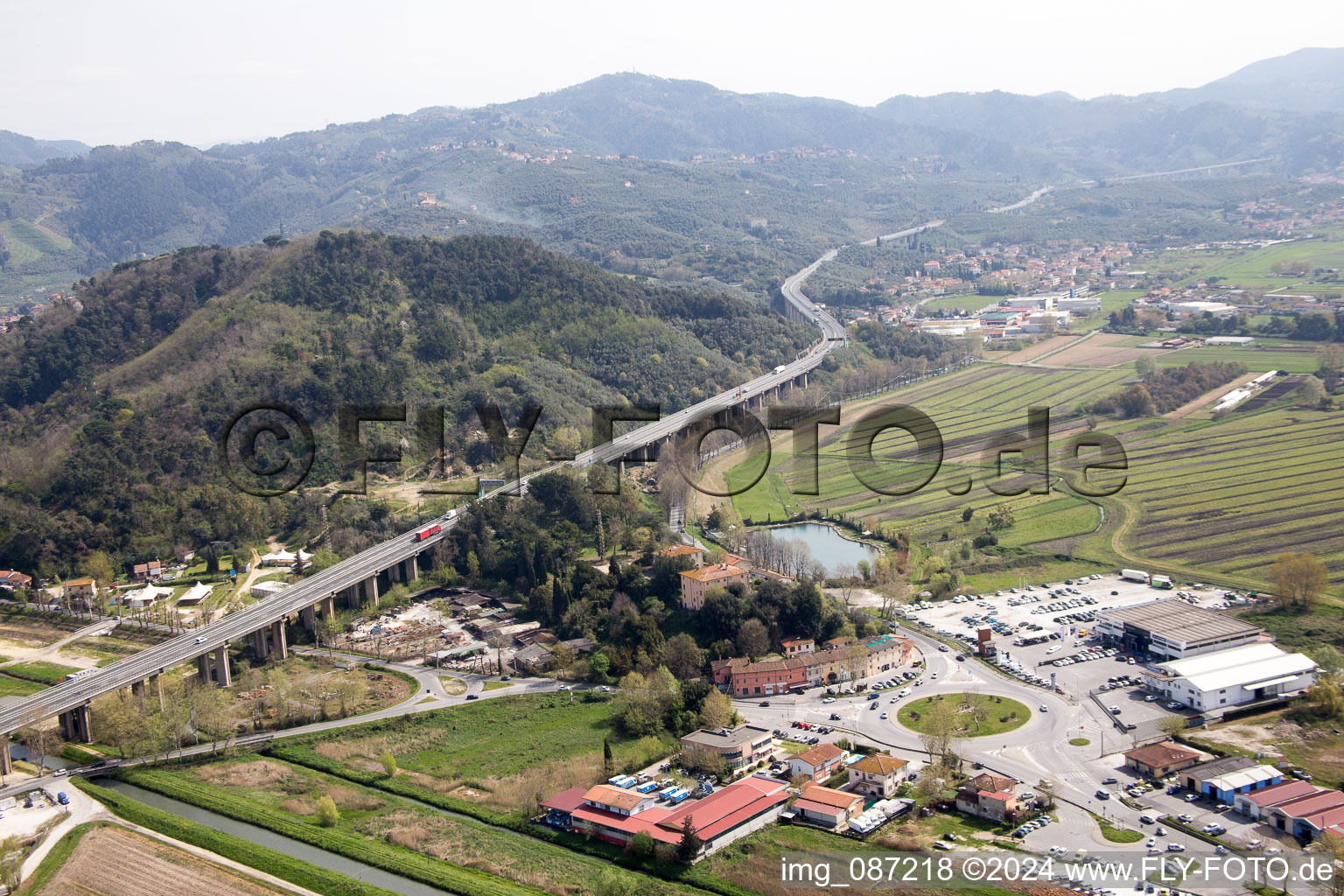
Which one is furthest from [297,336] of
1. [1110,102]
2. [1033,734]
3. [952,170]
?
[1110,102]

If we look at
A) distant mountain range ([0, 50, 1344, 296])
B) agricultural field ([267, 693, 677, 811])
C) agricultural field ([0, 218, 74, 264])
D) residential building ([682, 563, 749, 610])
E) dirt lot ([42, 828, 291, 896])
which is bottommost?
dirt lot ([42, 828, 291, 896])

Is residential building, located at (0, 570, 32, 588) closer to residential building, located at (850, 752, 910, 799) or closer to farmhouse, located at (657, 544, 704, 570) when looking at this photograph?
farmhouse, located at (657, 544, 704, 570)

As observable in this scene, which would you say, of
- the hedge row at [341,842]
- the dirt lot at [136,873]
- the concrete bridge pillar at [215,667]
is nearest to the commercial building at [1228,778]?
the hedge row at [341,842]

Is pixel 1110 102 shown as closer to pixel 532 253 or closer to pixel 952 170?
pixel 952 170

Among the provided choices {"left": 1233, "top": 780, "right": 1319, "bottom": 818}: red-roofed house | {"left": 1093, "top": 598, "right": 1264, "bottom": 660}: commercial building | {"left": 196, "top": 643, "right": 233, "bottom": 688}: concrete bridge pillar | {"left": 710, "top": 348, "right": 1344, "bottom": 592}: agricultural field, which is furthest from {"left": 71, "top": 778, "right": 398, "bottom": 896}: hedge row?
{"left": 710, "top": 348, "right": 1344, "bottom": 592}: agricultural field

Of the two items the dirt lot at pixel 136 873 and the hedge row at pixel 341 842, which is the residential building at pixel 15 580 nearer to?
the hedge row at pixel 341 842
